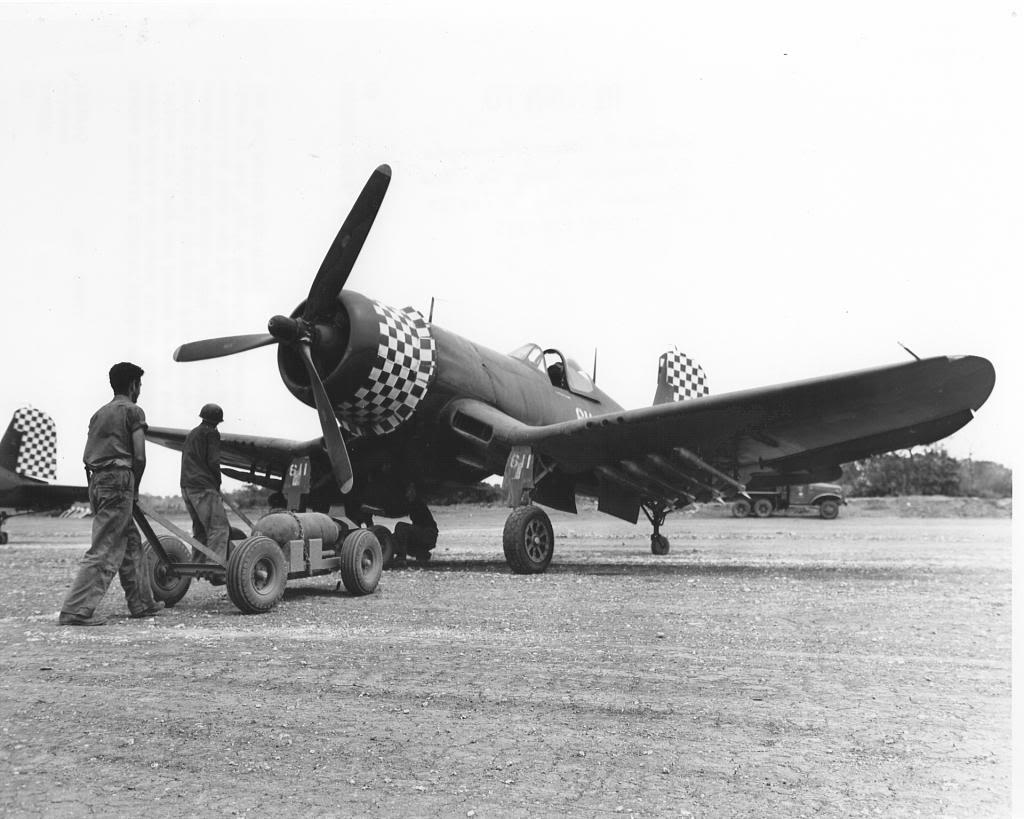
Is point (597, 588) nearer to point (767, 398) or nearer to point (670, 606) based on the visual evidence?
point (670, 606)

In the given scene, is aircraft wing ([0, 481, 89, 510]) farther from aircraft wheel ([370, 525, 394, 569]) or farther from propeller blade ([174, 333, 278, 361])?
propeller blade ([174, 333, 278, 361])

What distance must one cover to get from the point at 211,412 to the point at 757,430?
5.97m

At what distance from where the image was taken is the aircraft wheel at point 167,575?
21.8 ft

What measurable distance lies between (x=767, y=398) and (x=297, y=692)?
647 centimetres

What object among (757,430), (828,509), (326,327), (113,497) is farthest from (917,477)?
(113,497)

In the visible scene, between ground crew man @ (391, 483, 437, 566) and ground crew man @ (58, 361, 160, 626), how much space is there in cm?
545

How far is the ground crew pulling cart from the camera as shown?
6207mm

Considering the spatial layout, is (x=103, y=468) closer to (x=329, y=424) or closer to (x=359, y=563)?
(x=359, y=563)

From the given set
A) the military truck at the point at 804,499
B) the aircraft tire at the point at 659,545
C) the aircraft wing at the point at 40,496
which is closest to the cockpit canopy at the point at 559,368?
the aircraft tire at the point at 659,545

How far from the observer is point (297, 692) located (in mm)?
3805

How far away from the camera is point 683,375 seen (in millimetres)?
Result: 14945

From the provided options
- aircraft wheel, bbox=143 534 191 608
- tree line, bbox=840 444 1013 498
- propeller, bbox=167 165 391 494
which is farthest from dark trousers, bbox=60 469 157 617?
tree line, bbox=840 444 1013 498

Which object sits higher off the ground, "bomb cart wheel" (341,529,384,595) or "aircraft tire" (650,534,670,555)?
"bomb cart wheel" (341,529,384,595)

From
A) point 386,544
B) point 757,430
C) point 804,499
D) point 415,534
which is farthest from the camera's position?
point 804,499
